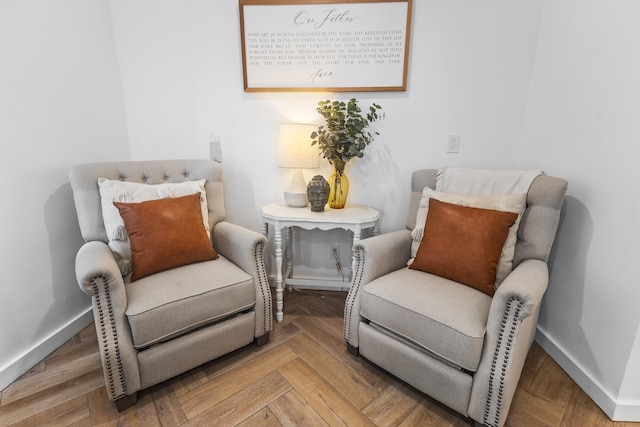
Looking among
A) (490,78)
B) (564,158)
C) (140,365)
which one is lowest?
A: (140,365)

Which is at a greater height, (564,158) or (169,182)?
(564,158)

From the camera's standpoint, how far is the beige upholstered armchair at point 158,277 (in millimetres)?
1281

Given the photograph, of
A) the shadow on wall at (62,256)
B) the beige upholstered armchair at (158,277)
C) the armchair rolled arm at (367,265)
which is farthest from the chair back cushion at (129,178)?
the armchair rolled arm at (367,265)

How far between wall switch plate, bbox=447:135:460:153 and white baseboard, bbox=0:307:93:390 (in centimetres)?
246

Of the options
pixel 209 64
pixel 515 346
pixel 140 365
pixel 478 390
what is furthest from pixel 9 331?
pixel 515 346

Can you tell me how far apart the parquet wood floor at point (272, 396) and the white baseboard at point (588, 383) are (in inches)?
1.1

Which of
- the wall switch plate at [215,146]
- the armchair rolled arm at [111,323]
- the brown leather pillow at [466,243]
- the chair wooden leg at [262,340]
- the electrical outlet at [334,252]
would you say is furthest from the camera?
the electrical outlet at [334,252]

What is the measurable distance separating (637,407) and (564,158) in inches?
44.4

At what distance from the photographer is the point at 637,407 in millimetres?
1295

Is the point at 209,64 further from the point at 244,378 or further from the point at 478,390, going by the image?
the point at 478,390

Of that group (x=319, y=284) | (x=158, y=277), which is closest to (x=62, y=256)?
(x=158, y=277)

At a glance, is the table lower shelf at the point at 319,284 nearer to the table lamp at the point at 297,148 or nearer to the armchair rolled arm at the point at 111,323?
the table lamp at the point at 297,148

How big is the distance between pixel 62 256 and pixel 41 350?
18.8 inches

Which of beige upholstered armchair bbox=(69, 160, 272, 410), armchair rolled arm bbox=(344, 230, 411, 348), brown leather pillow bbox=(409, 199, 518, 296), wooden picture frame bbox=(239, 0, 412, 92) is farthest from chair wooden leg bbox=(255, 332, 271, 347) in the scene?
wooden picture frame bbox=(239, 0, 412, 92)
